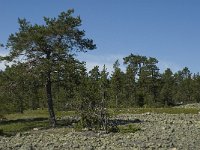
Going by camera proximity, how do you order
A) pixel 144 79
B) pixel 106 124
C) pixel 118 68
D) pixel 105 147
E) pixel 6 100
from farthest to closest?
pixel 144 79 → pixel 118 68 → pixel 6 100 → pixel 106 124 → pixel 105 147

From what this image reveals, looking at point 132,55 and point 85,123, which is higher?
point 132,55

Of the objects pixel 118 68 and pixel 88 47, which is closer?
pixel 88 47

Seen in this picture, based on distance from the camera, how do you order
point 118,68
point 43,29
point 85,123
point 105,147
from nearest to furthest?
point 105,147 → point 85,123 → point 43,29 → point 118,68

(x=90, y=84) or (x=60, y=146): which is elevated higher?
(x=90, y=84)

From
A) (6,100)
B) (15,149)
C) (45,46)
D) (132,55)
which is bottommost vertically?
(15,149)

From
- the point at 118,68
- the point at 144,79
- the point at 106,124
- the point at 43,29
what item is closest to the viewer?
the point at 106,124

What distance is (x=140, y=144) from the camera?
28.5m

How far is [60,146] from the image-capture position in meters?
28.6

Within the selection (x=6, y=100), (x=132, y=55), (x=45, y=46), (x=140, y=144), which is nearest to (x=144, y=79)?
(x=132, y=55)

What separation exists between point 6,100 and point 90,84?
19.5 metres

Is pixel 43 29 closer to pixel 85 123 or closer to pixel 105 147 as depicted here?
pixel 85 123

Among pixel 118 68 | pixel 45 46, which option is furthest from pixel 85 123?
pixel 118 68

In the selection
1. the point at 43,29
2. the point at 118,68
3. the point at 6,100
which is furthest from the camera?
the point at 118,68

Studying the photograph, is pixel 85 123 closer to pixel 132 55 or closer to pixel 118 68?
pixel 118 68
